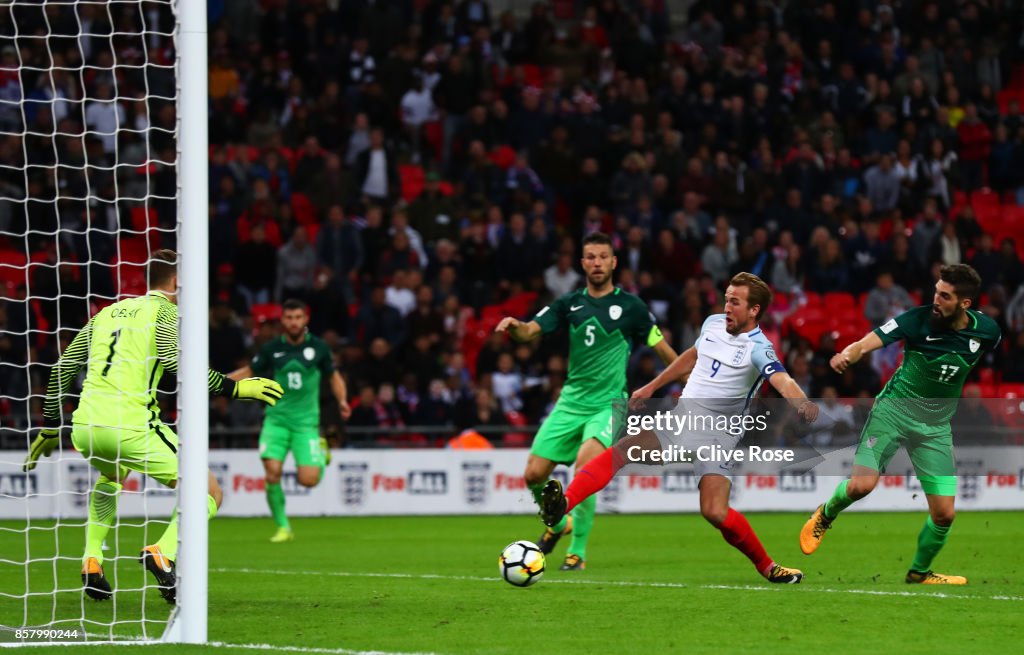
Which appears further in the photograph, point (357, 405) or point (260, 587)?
point (357, 405)

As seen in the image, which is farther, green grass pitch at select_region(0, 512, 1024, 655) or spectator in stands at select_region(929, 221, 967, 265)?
spectator in stands at select_region(929, 221, 967, 265)

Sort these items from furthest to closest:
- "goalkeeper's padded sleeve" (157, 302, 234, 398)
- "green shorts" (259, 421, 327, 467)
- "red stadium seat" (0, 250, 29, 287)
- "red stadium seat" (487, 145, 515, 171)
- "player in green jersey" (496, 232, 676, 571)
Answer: "red stadium seat" (487, 145, 515, 171) < "red stadium seat" (0, 250, 29, 287) < "green shorts" (259, 421, 327, 467) < "player in green jersey" (496, 232, 676, 571) < "goalkeeper's padded sleeve" (157, 302, 234, 398)

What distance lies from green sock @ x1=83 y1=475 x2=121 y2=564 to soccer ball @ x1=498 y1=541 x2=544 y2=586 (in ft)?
7.87

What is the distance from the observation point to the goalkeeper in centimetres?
897

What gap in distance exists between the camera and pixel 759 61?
24531 millimetres

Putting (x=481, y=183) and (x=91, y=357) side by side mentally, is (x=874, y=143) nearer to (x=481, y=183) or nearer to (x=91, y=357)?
(x=481, y=183)

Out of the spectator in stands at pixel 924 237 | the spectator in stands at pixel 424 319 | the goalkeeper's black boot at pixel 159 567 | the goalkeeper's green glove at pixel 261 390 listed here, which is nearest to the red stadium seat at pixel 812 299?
the spectator in stands at pixel 924 237

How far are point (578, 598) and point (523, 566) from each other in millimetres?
392

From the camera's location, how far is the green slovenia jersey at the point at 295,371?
1588 centimetres

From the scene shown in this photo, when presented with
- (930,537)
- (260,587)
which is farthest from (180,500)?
(930,537)

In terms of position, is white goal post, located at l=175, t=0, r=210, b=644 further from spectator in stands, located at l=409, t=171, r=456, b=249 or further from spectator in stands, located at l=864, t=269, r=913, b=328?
spectator in stands, located at l=864, t=269, r=913, b=328

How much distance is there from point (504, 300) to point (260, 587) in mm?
11273

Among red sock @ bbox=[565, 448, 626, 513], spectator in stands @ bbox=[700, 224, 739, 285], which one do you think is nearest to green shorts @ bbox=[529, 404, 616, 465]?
red sock @ bbox=[565, 448, 626, 513]

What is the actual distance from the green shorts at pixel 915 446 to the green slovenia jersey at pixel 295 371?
23.7 ft
